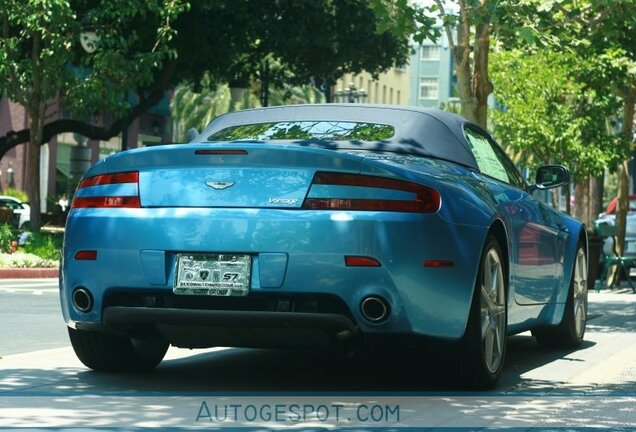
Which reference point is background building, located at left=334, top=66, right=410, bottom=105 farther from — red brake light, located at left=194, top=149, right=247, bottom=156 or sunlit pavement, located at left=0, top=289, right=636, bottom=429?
red brake light, located at left=194, top=149, right=247, bottom=156

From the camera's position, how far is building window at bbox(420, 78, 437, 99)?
12975 centimetres

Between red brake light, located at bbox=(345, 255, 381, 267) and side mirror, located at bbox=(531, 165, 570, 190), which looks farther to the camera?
side mirror, located at bbox=(531, 165, 570, 190)

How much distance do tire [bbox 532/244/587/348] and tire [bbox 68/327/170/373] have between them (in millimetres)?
2978

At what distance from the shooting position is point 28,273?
74.6 ft

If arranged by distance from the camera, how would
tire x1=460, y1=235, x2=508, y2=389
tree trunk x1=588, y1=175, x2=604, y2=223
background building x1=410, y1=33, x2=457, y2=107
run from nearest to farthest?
tire x1=460, y1=235, x2=508, y2=389
tree trunk x1=588, y1=175, x2=604, y2=223
background building x1=410, y1=33, x2=457, y2=107

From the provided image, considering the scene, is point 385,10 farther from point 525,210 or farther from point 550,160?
point 550,160

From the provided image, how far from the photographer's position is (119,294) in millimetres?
7207

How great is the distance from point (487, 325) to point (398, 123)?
1.35 meters

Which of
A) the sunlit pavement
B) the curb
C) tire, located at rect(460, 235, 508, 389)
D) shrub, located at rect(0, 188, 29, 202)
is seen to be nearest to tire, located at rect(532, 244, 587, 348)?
the sunlit pavement

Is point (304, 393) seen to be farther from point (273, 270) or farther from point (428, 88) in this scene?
point (428, 88)

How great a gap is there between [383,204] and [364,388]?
127 cm

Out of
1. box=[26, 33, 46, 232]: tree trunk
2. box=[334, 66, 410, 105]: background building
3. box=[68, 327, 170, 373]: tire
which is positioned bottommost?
box=[68, 327, 170, 373]: tire

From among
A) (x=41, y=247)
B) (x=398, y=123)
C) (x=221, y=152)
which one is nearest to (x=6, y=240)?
(x=41, y=247)

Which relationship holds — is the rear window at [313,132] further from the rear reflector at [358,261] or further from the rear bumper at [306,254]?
the rear reflector at [358,261]
